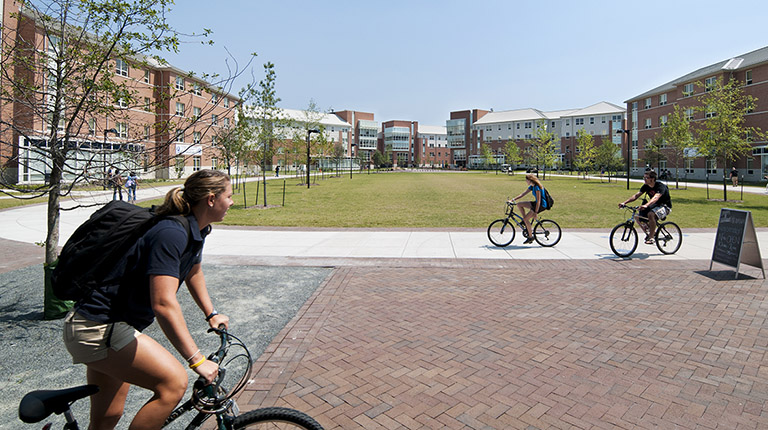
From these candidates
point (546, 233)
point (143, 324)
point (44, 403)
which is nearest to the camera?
point (44, 403)

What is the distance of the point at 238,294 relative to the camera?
7094mm

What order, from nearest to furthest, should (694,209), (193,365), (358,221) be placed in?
(193,365), (358,221), (694,209)

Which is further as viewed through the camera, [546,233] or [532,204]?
[546,233]

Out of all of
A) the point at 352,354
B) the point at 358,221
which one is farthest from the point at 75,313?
the point at 358,221

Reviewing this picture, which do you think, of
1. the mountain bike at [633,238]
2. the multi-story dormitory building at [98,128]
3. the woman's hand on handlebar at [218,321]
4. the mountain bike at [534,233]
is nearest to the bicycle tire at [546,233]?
the mountain bike at [534,233]

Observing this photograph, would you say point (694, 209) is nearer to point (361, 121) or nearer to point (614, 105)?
point (614, 105)

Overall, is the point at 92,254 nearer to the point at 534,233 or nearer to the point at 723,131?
the point at 534,233

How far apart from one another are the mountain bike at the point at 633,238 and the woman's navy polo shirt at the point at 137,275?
30.4ft

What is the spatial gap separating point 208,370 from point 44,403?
26.3 inches

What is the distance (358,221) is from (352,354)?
11.5 m

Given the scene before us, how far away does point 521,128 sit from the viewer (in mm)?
118000

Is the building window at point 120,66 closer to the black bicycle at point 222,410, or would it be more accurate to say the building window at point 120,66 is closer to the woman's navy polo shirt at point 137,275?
the woman's navy polo shirt at point 137,275

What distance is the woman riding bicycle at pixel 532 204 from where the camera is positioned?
1052 centimetres

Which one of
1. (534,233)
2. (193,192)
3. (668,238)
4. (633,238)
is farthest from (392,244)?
(193,192)
